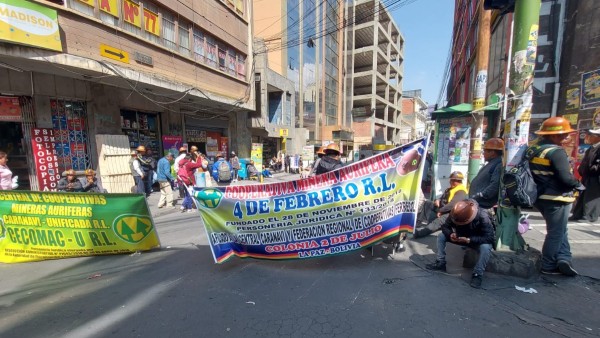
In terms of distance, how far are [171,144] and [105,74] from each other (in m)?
4.20

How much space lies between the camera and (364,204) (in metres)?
3.33

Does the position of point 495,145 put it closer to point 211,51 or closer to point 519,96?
point 519,96

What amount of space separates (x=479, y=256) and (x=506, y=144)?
1513mm

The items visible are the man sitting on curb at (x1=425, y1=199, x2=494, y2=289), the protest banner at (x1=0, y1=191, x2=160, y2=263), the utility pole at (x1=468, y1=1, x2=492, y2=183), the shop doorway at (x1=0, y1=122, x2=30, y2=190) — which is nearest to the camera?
the man sitting on curb at (x1=425, y1=199, x2=494, y2=289)

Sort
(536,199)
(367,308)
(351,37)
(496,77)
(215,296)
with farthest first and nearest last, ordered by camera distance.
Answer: (351,37)
(496,77)
(536,199)
(215,296)
(367,308)

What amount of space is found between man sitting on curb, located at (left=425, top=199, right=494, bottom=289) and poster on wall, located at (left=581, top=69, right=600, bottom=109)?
655 cm

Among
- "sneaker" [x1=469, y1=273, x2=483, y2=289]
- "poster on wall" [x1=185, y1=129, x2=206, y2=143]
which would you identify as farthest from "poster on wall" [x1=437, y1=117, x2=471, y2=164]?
"poster on wall" [x1=185, y1=129, x2=206, y2=143]

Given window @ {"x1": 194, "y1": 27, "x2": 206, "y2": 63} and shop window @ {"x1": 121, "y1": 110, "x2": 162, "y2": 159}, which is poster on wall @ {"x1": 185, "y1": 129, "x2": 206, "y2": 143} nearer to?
shop window @ {"x1": 121, "y1": 110, "x2": 162, "y2": 159}

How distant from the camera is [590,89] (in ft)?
21.9

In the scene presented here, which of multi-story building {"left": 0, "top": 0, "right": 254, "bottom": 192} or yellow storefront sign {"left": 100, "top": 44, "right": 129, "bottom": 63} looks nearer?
multi-story building {"left": 0, "top": 0, "right": 254, "bottom": 192}

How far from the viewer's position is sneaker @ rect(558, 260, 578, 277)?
300 cm

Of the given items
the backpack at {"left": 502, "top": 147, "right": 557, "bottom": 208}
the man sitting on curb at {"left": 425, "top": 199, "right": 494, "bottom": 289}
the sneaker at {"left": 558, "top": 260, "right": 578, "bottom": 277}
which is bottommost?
the sneaker at {"left": 558, "top": 260, "right": 578, "bottom": 277}

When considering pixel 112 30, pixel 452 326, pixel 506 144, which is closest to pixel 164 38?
pixel 112 30

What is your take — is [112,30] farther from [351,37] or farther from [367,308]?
[351,37]
